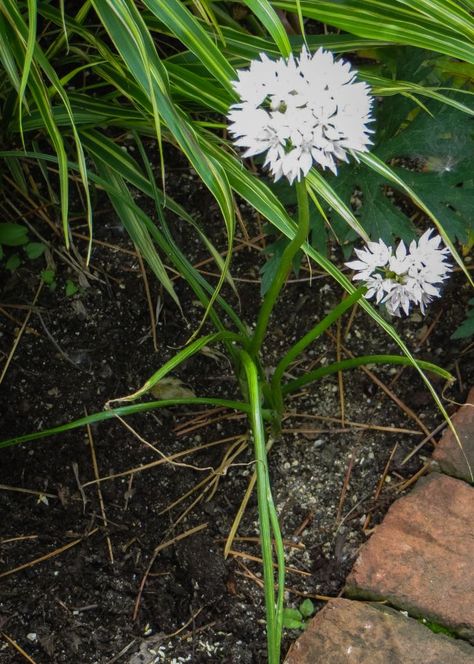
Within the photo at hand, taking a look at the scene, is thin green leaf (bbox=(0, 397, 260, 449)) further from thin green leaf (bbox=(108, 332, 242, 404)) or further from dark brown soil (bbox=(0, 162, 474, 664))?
dark brown soil (bbox=(0, 162, 474, 664))

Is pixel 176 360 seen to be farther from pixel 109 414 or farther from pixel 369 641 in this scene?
pixel 369 641

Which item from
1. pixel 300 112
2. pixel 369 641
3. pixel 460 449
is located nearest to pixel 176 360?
pixel 300 112

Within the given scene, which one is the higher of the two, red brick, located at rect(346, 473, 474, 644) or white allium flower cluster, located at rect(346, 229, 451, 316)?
white allium flower cluster, located at rect(346, 229, 451, 316)

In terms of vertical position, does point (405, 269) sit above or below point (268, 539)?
above

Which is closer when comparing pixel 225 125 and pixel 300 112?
pixel 300 112

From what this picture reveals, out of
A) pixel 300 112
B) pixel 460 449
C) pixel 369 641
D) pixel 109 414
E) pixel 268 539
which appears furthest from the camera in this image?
pixel 460 449

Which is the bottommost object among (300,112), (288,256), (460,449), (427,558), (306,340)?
(427,558)

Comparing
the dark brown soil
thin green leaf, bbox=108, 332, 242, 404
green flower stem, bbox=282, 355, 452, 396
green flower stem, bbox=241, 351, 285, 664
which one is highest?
green flower stem, bbox=282, 355, 452, 396

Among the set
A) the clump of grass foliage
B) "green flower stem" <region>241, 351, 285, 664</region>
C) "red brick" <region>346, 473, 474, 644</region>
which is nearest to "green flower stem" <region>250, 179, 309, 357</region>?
the clump of grass foliage

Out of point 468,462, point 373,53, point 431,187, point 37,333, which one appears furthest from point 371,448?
point 373,53
